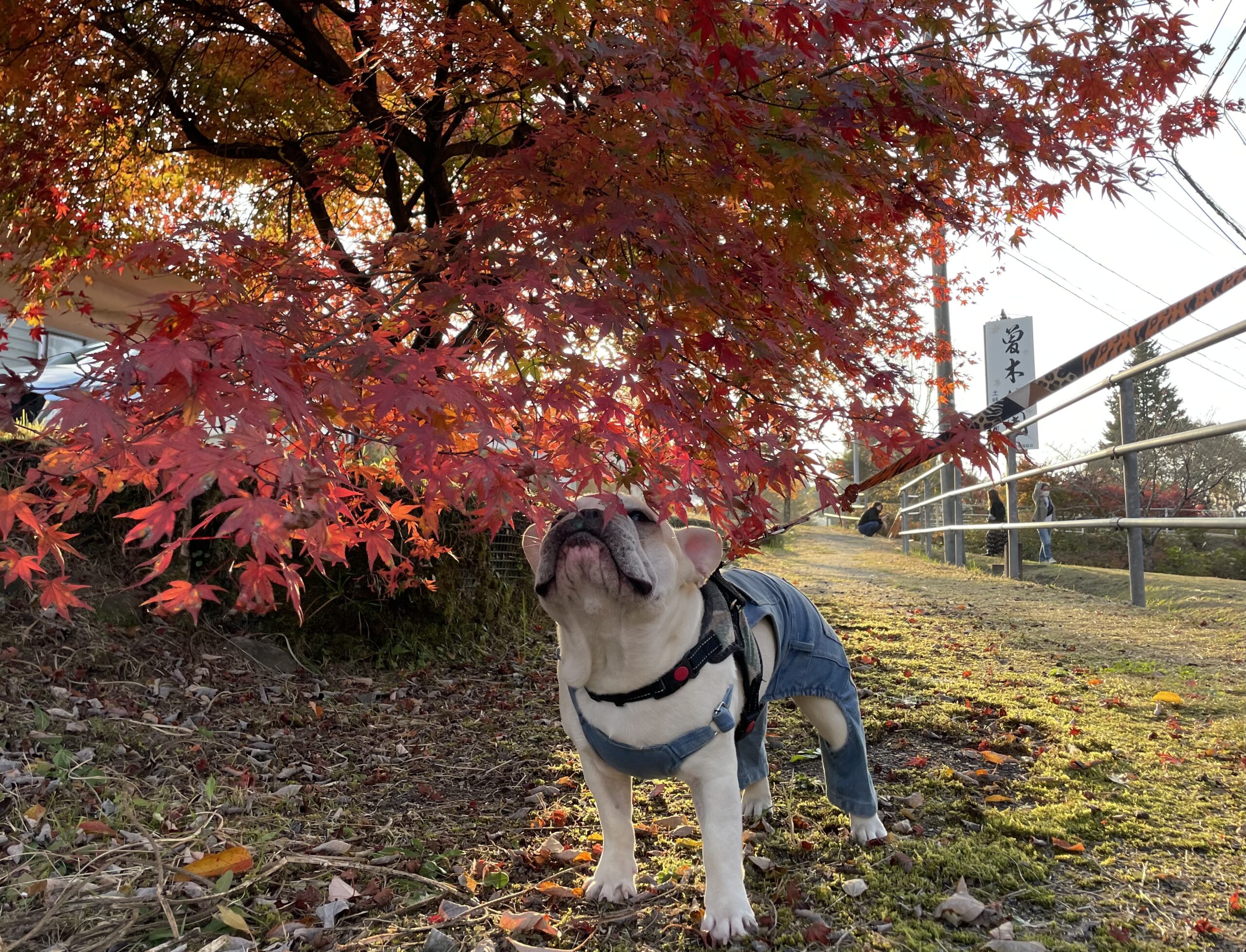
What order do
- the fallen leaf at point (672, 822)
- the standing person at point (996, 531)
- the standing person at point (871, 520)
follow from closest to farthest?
the fallen leaf at point (672, 822) → the standing person at point (871, 520) → the standing person at point (996, 531)

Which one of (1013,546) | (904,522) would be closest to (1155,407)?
(904,522)

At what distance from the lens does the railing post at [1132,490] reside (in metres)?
5.86

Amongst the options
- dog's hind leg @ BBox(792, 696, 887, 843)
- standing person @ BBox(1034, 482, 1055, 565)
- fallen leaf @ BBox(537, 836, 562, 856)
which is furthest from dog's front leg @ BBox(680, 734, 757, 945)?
standing person @ BBox(1034, 482, 1055, 565)

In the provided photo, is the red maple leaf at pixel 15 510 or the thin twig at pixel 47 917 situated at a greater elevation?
the red maple leaf at pixel 15 510

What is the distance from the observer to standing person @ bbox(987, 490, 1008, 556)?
37.5 feet

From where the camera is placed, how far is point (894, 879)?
7.34 ft

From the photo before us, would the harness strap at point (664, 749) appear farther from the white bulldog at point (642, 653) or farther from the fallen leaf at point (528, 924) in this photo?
the fallen leaf at point (528, 924)

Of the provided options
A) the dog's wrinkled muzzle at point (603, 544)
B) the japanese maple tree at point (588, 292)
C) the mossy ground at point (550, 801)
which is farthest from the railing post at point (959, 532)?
the dog's wrinkled muzzle at point (603, 544)

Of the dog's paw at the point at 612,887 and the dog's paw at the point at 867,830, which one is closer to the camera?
the dog's paw at the point at 612,887

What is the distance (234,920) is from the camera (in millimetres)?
2014

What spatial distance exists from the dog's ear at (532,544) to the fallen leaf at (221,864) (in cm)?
131

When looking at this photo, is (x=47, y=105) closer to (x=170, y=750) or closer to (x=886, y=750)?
(x=170, y=750)

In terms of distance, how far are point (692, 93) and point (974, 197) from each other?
302 cm

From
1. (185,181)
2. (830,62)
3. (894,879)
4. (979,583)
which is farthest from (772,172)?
(979,583)
